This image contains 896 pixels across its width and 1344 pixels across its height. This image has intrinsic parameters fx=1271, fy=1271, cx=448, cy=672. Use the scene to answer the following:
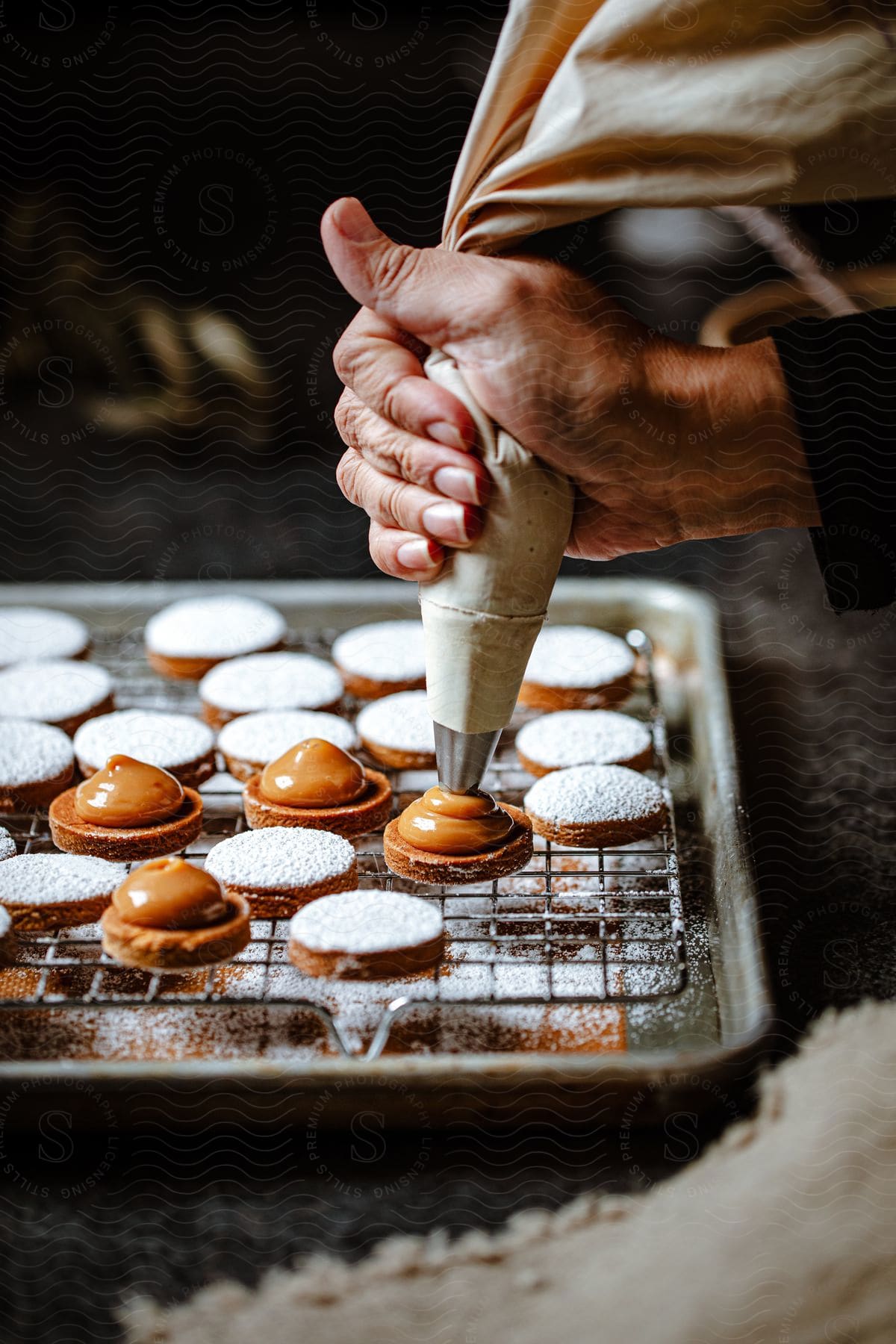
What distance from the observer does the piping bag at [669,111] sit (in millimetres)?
546

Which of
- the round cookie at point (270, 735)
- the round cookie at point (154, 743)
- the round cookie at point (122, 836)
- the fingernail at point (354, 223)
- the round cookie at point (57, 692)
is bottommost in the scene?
the round cookie at point (57, 692)

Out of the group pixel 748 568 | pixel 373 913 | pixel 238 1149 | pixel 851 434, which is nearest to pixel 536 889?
pixel 373 913

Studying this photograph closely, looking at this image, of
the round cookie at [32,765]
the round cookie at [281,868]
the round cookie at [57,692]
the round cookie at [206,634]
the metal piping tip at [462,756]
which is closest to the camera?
the metal piping tip at [462,756]

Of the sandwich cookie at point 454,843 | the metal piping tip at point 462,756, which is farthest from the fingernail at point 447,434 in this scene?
the sandwich cookie at point 454,843

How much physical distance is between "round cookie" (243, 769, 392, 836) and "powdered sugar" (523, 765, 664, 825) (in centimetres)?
11

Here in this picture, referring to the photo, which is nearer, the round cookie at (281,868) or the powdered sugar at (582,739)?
the round cookie at (281,868)

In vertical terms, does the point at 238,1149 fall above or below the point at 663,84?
below

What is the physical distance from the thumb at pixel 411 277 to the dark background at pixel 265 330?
528mm

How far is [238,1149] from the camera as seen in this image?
0.74m

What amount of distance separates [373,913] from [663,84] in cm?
51

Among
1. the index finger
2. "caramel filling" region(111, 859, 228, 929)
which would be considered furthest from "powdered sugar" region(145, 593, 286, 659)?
the index finger

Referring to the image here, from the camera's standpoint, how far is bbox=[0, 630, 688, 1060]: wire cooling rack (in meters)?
0.78

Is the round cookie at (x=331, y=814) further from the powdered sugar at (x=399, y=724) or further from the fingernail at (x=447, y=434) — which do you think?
the fingernail at (x=447, y=434)

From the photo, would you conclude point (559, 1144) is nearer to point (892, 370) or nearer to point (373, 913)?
point (373, 913)
